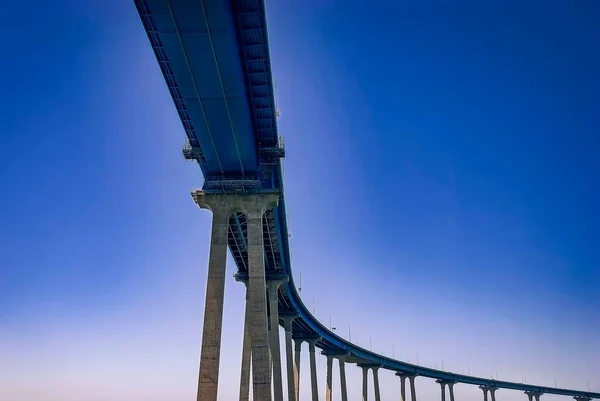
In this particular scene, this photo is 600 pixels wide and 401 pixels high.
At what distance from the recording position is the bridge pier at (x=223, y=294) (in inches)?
1177

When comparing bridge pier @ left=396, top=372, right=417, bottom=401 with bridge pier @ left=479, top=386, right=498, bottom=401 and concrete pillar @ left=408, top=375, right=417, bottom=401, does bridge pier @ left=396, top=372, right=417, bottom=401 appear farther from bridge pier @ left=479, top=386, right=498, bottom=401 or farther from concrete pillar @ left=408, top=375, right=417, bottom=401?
bridge pier @ left=479, top=386, right=498, bottom=401

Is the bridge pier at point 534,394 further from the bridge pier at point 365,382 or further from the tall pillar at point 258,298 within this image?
the tall pillar at point 258,298

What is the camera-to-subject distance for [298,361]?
7850 cm

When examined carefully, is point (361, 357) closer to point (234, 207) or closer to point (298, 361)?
point (298, 361)

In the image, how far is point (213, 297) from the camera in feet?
105

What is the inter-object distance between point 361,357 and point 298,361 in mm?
23322

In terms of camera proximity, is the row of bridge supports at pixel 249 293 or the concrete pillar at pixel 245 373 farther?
the concrete pillar at pixel 245 373

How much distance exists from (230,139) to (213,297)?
1102 cm

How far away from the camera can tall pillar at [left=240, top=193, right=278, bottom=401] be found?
3228 centimetres

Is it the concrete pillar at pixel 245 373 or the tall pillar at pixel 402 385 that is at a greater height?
the tall pillar at pixel 402 385

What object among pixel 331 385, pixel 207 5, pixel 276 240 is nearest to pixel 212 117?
pixel 207 5

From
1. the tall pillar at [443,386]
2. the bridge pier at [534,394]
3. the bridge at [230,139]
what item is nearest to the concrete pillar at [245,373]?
the bridge at [230,139]

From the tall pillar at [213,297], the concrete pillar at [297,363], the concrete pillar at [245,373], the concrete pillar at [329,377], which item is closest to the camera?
the tall pillar at [213,297]

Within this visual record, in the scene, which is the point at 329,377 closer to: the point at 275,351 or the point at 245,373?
the point at 245,373
